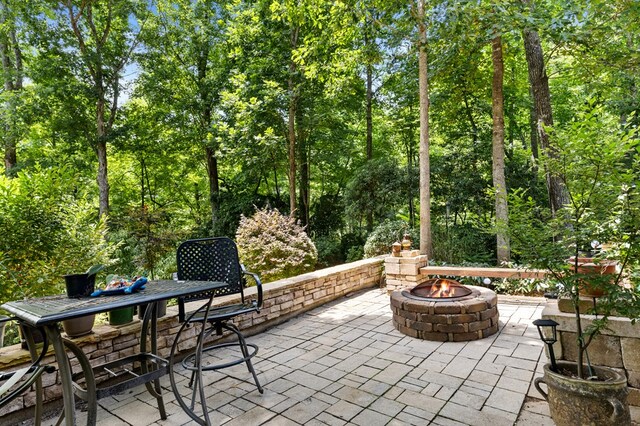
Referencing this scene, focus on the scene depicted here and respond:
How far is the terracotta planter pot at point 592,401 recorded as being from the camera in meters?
1.63

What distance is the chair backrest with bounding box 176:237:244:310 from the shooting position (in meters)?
2.59

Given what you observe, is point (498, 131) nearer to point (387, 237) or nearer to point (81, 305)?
point (387, 237)

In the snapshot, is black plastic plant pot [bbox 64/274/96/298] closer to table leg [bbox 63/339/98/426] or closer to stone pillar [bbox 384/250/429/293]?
table leg [bbox 63/339/98/426]

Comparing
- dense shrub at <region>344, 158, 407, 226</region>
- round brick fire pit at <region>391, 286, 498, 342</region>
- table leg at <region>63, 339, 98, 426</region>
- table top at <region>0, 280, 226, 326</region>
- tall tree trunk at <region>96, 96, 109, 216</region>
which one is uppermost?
tall tree trunk at <region>96, 96, 109, 216</region>

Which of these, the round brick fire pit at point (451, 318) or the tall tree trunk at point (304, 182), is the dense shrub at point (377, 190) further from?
the round brick fire pit at point (451, 318)

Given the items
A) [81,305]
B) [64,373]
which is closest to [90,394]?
[64,373]

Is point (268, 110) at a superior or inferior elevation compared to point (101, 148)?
superior

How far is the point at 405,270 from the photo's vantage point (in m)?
5.18

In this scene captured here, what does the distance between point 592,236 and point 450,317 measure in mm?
1825

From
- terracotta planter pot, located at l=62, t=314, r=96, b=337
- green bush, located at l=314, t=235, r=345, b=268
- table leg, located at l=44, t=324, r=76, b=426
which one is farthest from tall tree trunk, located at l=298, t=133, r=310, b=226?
table leg, located at l=44, t=324, r=76, b=426

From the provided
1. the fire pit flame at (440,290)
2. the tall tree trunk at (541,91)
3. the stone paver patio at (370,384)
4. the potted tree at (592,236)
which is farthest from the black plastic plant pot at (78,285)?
the tall tree trunk at (541,91)

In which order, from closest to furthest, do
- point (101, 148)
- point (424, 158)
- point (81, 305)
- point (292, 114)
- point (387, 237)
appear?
point (81, 305)
point (424, 158)
point (387, 237)
point (292, 114)
point (101, 148)

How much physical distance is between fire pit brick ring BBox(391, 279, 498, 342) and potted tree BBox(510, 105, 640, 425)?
1.37 m

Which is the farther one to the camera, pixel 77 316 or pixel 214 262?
pixel 214 262
